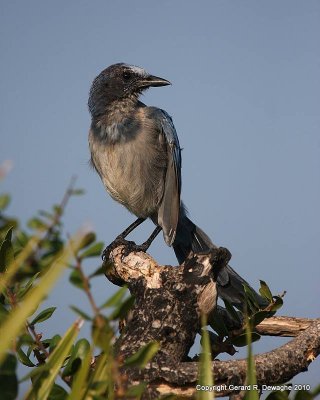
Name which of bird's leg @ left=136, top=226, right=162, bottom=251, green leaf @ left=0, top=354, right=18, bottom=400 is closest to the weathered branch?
green leaf @ left=0, top=354, right=18, bottom=400

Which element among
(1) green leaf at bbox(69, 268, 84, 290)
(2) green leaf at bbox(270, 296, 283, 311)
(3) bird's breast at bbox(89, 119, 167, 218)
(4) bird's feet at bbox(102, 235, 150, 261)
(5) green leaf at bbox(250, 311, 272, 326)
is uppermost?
(3) bird's breast at bbox(89, 119, 167, 218)

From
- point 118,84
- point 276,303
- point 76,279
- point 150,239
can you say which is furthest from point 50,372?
point 118,84

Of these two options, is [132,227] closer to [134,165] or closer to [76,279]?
[134,165]

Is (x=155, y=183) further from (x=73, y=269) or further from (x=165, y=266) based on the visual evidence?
(x=73, y=269)

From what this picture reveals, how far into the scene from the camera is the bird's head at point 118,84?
297 inches

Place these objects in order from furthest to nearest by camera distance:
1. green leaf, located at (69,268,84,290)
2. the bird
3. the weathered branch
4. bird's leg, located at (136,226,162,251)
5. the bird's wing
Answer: bird's leg, located at (136,226,162,251)
the bird
the bird's wing
the weathered branch
green leaf, located at (69,268,84,290)

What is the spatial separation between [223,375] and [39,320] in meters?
1.01

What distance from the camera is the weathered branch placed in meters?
2.95

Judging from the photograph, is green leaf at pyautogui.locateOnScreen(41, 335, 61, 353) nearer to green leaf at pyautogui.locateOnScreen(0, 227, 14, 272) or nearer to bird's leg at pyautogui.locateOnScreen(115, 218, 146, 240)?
green leaf at pyautogui.locateOnScreen(0, 227, 14, 272)

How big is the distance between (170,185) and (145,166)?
382mm

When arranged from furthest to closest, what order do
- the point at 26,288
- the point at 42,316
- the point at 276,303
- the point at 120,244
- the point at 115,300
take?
the point at 120,244 < the point at 276,303 < the point at 42,316 < the point at 26,288 < the point at 115,300

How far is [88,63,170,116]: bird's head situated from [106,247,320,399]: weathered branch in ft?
12.6

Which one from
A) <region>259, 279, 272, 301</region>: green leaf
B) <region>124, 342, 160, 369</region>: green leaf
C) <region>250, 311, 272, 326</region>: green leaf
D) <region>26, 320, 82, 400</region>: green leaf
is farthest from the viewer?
<region>259, 279, 272, 301</region>: green leaf

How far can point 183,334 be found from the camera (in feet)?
11.4
